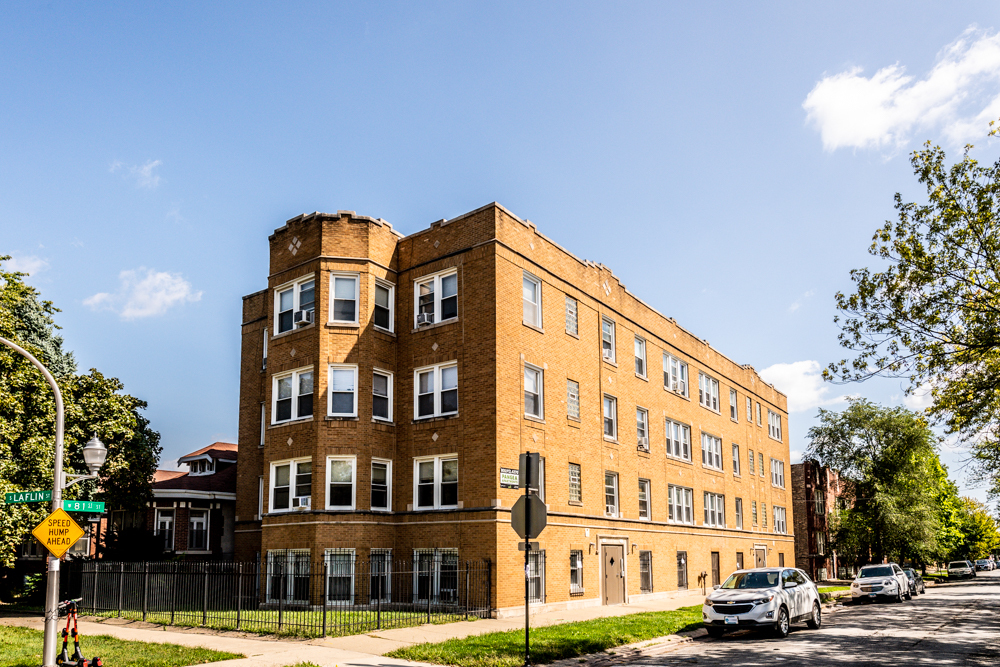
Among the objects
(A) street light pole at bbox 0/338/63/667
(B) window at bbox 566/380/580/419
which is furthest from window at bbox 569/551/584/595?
(A) street light pole at bbox 0/338/63/667

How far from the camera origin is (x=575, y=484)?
2681 cm

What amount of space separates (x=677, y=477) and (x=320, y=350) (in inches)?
687

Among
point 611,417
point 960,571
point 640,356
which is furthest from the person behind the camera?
point 960,571

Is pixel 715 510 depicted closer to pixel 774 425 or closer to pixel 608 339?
pixel 608 339

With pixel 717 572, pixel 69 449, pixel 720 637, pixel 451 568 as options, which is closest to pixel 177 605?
pixel 451 568

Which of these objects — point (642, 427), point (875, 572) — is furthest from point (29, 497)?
point (875, 572)

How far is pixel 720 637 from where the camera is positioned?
19.0 metres

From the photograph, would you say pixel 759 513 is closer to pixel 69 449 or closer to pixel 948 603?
pixel 948 603

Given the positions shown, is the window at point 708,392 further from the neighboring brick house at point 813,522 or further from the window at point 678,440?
the neighboring brick house at point 813,522

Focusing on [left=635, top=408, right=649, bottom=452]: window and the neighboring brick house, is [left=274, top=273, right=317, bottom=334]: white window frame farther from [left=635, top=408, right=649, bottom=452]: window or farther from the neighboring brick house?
the neighboring brick house

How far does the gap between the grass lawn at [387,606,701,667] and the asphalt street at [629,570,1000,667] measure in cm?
109

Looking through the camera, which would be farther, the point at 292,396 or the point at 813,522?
the point at 813,522

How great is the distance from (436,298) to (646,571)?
13.6 m

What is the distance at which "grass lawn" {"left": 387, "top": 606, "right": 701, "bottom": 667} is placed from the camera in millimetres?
14492
